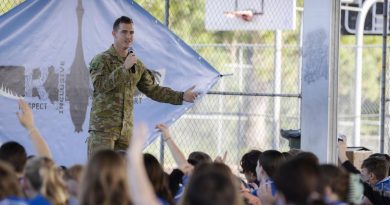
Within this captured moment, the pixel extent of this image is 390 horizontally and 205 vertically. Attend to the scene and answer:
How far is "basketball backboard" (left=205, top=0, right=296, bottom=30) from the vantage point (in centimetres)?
1623

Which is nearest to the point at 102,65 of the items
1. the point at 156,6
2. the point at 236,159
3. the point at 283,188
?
the point at 283,188

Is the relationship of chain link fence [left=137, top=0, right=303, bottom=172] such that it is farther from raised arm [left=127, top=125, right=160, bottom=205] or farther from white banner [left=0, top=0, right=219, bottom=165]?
raised arm [left=127, top=125, right=160, bottom=205]

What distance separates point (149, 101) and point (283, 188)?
21.5 ft

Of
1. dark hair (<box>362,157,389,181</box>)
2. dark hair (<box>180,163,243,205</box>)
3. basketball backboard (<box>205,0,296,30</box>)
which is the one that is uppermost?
basketball backboard (<box>205,0,296,30</box>)

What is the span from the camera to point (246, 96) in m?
21.2

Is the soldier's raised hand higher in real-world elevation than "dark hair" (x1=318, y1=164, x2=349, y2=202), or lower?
higher

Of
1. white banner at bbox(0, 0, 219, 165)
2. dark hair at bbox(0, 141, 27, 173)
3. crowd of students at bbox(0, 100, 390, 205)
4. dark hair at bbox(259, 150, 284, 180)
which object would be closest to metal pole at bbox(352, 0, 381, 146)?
white banner at bbox(0, 0, 219, 165)

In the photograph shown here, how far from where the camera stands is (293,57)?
2702 centimetres

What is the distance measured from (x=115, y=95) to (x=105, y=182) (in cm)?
425

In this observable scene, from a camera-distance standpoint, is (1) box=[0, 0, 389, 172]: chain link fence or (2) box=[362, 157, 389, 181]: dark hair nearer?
(2) box=[362, 157, 389, 181]: dark hair

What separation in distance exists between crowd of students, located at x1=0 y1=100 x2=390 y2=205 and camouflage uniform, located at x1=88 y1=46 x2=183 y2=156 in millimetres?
1204

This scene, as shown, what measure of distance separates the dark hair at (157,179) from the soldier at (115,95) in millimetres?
2632

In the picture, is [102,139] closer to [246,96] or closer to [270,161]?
[270,161]

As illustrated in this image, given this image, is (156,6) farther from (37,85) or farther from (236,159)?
(37,85)
